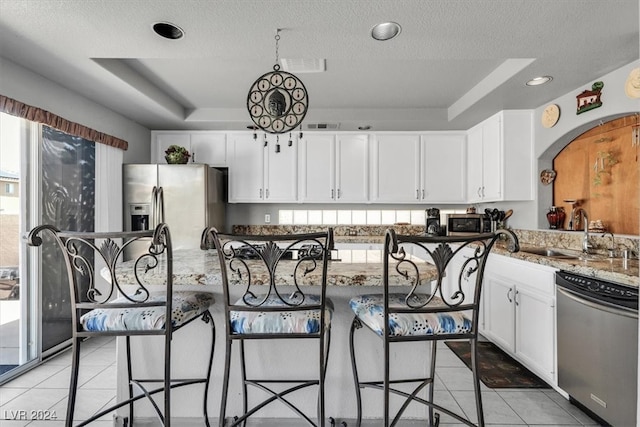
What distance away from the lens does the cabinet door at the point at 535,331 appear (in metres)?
2.20

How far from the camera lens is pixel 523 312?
2471 millimetres

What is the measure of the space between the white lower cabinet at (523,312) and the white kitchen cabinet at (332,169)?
1.87 metres

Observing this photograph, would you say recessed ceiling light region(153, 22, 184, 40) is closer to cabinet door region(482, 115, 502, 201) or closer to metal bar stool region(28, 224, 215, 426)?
metal bar stool region(28, 224, 215, 426)

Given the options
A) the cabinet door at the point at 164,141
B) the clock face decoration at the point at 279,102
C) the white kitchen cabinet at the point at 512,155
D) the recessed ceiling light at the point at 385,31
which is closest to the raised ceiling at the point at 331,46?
the recessed ceiling light at the point at 385,31

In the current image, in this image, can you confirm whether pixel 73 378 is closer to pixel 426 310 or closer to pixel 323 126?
pixel 426 310

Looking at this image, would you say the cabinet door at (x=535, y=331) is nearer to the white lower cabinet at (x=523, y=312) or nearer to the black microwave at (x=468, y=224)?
the white lower cabinet at (x=523, y=312)

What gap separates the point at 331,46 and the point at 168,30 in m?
0.97

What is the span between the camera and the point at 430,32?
1955 mm

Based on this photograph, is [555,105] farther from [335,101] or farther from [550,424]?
[550,424]

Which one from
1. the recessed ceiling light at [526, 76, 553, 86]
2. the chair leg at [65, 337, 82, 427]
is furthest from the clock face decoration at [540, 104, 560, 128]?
the chair leg at [65, 337, 82, 427]

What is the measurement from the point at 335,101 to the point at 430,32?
176 cm

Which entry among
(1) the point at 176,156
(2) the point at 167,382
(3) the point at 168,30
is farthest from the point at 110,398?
(1) the point at 176,156

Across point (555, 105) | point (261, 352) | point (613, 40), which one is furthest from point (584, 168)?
point (261, 352)

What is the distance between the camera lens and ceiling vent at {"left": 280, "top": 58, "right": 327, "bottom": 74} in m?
2.61
